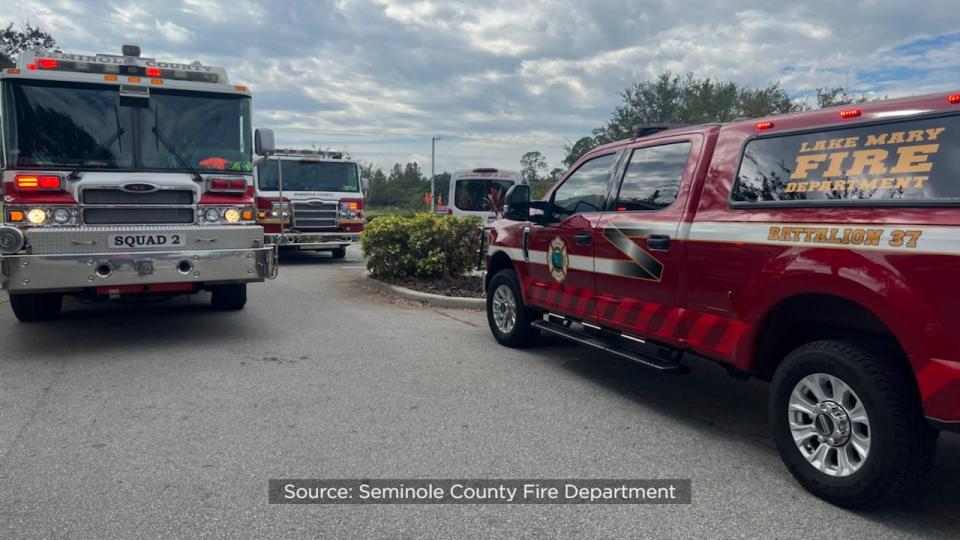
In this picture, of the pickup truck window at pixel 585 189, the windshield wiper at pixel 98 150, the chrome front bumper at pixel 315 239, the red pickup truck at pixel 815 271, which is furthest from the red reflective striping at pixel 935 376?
the chrome front bumper at pixel 315 239

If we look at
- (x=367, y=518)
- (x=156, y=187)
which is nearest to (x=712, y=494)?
(x=367, y=518)

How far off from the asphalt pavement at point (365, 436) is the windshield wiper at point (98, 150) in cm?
168

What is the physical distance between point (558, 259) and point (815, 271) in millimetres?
2789

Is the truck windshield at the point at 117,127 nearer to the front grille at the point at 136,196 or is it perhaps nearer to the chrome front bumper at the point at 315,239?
the front grille at the point at 136,196

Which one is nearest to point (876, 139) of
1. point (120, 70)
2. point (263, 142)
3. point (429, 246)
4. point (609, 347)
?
point (609, 347)

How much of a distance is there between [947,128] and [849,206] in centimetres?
55

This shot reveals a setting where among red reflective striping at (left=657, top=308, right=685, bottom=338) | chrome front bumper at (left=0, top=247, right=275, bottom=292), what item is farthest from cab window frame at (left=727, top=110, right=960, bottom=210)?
chrome front bumper at (left=0, top=247, right=275, bottom=292)

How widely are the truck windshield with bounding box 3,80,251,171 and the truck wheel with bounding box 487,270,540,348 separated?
10.00 ft

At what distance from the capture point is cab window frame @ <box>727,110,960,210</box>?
328 centimetres

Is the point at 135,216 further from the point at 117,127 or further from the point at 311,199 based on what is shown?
the point at 311,199

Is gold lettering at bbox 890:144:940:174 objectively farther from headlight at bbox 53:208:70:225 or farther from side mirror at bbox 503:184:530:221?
headlight at bbox 53:208:70:225

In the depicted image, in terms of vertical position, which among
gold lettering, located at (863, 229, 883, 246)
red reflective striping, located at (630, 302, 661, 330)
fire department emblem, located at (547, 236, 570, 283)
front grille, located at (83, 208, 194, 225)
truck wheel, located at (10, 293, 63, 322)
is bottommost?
truck wheel, located at (10, 293, 63, 322)

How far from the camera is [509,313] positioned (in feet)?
23.7

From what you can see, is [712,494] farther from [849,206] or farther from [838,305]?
[849,206]
